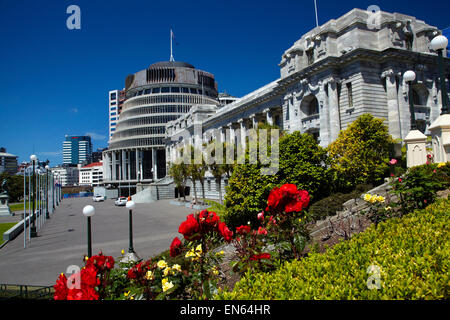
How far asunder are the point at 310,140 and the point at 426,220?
13146 millimetres

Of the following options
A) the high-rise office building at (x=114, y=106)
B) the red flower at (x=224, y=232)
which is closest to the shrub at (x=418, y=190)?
the red flower at (x=224, y=232)

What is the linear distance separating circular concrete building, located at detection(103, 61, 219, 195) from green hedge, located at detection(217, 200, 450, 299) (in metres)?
89.1

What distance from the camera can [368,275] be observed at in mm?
3883

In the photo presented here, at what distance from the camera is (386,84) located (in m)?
27.2

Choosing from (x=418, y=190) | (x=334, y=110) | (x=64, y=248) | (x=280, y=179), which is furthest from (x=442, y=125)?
(x=64, y=248)

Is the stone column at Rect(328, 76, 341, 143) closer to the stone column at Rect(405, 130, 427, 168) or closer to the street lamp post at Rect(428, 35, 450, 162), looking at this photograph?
the stone column at Rect(405, 130, 427, 168)

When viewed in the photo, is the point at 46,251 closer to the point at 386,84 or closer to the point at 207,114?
the point at 386,84

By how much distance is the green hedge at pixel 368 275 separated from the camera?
3477 mm

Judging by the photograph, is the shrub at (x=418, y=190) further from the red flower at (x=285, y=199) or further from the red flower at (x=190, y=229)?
the red flower at (x=190, y=229)

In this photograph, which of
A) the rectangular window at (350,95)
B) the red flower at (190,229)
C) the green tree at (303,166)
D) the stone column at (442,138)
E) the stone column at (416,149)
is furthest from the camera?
the rectangular window at (350,95)

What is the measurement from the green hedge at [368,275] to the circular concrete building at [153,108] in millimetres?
89132

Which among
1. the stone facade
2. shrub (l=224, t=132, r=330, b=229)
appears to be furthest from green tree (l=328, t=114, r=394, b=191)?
the stone facade

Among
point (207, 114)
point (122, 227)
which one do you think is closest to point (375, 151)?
point (122, 227)

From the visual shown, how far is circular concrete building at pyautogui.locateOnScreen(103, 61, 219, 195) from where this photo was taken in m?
93.3
